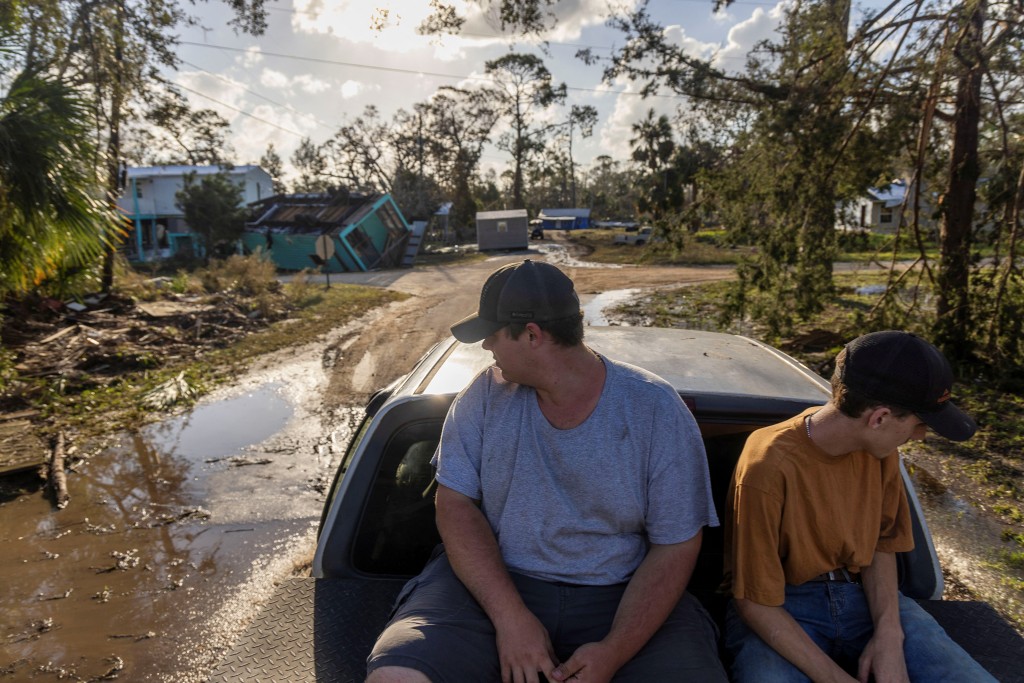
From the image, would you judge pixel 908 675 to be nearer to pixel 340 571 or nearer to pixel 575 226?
pixel 340 571

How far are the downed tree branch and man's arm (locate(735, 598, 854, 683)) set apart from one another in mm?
5531

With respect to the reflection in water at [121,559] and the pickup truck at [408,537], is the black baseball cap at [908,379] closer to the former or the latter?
the pickup truck at [408,537]

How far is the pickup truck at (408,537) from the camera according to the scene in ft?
6.61

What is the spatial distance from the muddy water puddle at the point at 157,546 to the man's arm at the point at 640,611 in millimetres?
2388

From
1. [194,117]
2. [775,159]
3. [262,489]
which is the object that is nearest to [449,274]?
[194,117]

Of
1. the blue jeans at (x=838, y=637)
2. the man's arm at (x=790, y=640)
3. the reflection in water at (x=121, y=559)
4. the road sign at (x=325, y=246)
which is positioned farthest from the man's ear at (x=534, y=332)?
the road sign at (x=325, y=246)

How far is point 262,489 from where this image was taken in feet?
19.2

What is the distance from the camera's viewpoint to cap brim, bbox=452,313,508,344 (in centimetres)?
213

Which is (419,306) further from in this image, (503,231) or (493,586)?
(503,231)

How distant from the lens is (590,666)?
182 cm

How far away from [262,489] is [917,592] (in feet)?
16.4

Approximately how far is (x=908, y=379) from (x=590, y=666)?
1.17 meters

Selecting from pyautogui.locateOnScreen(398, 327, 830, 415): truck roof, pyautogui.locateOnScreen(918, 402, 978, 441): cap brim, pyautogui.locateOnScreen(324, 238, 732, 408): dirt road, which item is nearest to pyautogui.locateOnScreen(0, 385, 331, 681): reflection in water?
pyautogui.locateOnScreen(398, 327, 830, 415): truck roof

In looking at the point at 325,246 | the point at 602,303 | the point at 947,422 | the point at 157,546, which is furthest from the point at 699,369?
the point at 325,246
